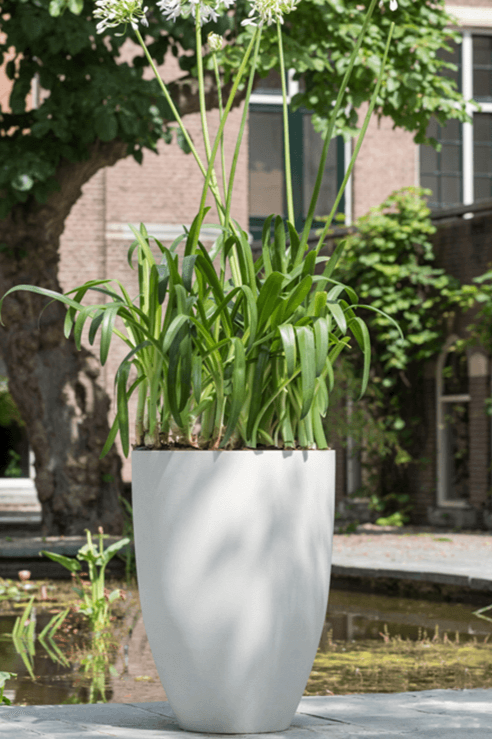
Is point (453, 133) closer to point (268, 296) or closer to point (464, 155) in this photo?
point (464, 155)

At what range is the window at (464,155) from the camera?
17.5 m

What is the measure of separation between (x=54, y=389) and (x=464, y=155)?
10215 mm

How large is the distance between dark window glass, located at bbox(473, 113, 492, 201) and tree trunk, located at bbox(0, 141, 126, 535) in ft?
31.3

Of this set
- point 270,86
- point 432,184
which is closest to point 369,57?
point 270,86

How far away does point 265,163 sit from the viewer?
1712cm

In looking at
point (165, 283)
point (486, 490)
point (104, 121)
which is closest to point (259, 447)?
point (165, 283)

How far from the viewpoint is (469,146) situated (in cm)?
1762

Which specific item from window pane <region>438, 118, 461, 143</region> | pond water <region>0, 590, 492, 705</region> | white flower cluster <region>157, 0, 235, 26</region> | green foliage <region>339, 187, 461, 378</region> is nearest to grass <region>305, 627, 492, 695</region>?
pond water <region>0, 590, 492, 705</region>

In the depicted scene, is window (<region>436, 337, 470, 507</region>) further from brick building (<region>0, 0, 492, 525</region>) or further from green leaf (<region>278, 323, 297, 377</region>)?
green leaf (<region>278, 323, 297, 377</region>)

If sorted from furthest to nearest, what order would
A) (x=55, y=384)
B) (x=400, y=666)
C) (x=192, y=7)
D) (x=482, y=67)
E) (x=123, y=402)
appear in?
(x=482, y=67) < (x=55, y=384) < (x=400, y=666) < (x=192, y=7) < (x=123, y=402)

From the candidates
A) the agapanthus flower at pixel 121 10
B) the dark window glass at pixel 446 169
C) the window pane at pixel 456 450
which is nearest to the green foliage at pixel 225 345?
the agapanthus flower at pixel 121 10

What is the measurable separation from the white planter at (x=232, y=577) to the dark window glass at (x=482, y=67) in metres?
16.1

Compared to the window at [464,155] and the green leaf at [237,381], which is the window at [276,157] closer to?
the window at [464,155]

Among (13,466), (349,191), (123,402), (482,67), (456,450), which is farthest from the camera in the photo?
(482,67)
